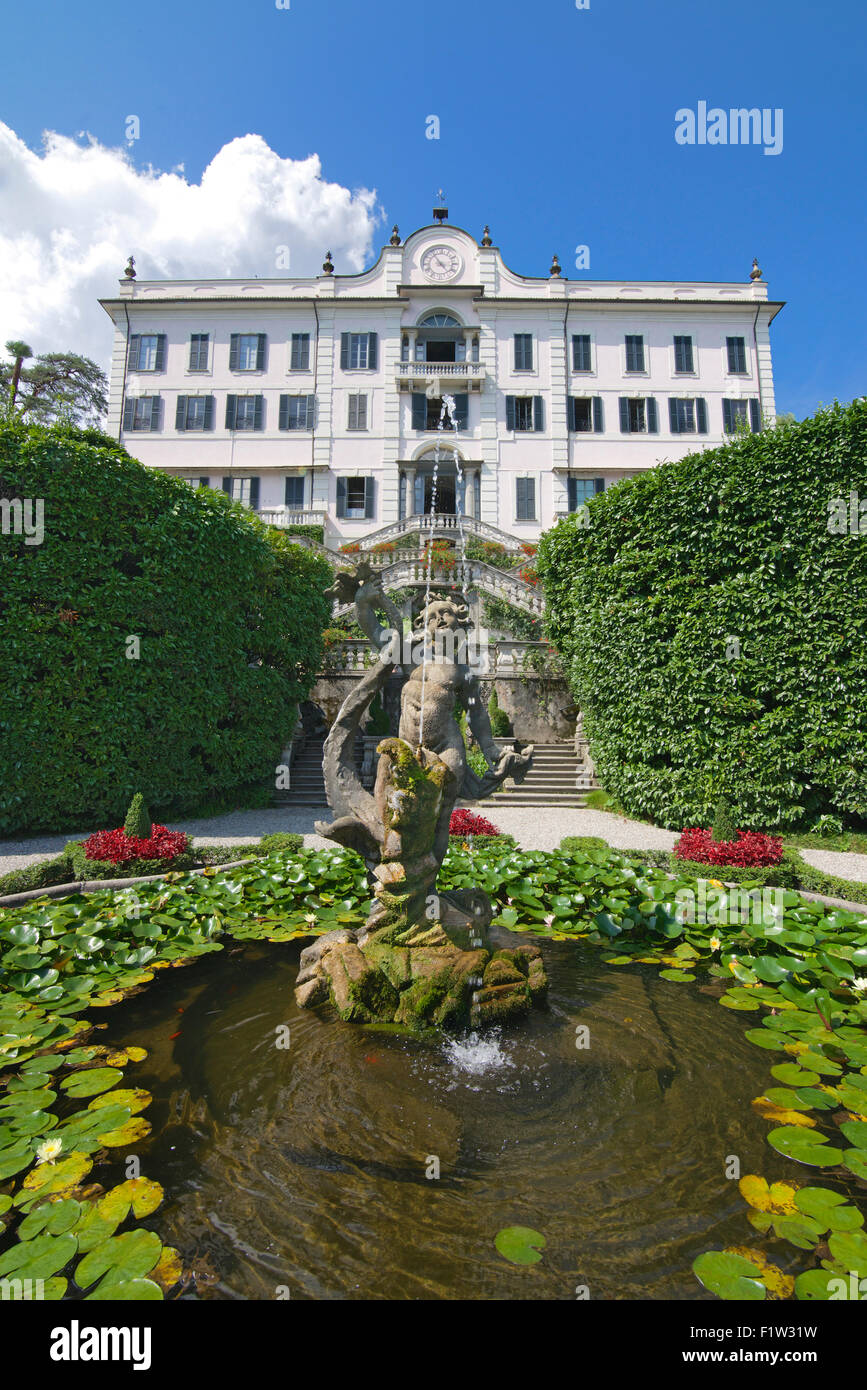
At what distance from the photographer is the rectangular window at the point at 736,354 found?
28797mm

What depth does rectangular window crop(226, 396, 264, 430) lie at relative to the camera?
28.7 m

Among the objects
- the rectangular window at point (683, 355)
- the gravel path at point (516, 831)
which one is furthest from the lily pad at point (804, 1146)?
the rectangular window at point (683, 355)

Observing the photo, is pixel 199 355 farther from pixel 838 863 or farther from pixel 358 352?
pixel 838 863

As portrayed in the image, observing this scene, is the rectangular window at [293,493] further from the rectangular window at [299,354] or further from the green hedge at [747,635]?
the green hedge at [747,635]

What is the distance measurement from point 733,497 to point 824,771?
475cm

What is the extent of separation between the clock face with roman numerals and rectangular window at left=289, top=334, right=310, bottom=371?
647 cm

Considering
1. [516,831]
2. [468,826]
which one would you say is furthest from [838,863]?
[468,826]

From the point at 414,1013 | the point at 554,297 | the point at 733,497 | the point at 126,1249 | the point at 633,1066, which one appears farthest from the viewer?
the point at 554,297

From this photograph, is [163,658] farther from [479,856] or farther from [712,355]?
[712,355]

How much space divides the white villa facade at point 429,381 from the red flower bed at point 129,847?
2148 centimetres

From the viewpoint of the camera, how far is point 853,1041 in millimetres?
4012
